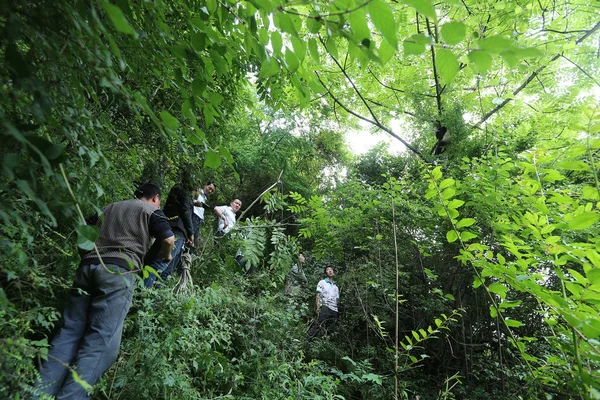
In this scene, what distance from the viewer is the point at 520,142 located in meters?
4.68

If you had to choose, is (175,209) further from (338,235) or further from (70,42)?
(70,42)

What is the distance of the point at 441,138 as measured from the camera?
189 inches

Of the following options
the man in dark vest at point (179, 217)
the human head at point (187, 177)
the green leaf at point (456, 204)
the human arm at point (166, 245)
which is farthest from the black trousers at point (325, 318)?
the green leaf at point (456, 204)

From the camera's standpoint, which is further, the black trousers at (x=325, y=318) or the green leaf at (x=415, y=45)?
the black trousers at (x=325, y=318)

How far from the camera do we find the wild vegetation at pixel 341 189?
888 mm

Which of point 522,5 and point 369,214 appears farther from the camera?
point 369,214

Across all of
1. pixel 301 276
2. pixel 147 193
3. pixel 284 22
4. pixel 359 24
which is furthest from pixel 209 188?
pixel 359 24

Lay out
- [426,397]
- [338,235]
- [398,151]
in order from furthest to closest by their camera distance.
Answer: [398,151] → [338,235] → [426,397]

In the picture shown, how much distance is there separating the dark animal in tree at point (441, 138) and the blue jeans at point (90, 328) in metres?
4.23

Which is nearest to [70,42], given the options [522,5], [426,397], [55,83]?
[55,83]

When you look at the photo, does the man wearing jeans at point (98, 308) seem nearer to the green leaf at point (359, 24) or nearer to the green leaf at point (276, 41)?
the green leaf at point (276, 41)

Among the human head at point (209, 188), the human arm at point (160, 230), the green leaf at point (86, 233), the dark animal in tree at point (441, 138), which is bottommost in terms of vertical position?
the green leaf at point (86, 233)

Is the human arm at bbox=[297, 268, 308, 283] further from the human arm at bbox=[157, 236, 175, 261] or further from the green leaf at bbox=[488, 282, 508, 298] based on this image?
the green leaf at bbox=[488, 282, 508, 298]

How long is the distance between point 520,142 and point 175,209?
4.83 m
